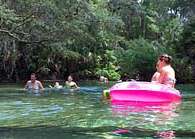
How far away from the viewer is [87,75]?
4322cm

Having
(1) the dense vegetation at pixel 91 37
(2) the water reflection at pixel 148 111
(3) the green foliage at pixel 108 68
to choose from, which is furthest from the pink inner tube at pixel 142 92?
(3) the green foliage at pixel 108 68

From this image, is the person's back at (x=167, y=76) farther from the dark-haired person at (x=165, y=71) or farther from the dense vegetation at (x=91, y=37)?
the dense vegetation at (x=91, y=37)

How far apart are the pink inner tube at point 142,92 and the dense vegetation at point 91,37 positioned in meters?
10.3

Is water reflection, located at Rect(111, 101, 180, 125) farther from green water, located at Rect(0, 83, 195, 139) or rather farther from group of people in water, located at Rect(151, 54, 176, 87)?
group of people in water, located at Rect(151, 54, 176, 87)

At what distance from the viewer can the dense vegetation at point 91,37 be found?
24656 mm

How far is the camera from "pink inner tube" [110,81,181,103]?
1301cm

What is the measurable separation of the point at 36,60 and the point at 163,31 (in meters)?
10.8

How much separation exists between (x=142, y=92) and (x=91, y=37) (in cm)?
1452

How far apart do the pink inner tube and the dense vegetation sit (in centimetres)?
1035

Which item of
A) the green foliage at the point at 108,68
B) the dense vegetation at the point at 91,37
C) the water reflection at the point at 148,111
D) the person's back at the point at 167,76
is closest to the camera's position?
the water reflection at the point at 148,111

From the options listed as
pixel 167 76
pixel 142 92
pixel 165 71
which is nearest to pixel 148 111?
pixel 142 92

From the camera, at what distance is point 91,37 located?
2727 centimetres

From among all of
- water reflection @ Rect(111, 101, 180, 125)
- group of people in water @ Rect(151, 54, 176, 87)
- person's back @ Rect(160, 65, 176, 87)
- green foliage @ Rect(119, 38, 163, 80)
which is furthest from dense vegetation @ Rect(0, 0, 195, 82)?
water reflection @ Rect(111, 101, 180, 125)

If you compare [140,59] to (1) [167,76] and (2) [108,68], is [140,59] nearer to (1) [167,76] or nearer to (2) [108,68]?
(2) [108,68]
